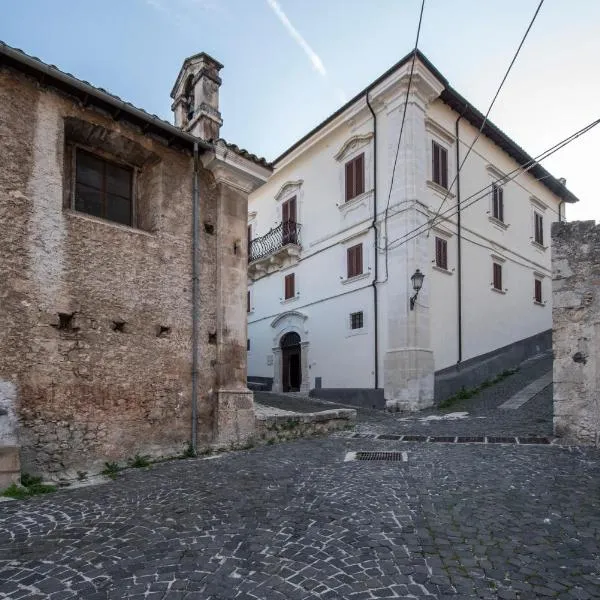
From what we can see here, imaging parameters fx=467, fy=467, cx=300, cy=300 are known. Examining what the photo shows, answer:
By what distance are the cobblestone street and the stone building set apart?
106 cm

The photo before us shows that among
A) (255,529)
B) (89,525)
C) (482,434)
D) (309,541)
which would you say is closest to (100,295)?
(89,525)

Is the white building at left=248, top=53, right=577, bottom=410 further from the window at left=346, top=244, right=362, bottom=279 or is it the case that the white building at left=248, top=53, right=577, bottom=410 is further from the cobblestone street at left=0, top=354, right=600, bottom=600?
the cobblestone street at left=0, top=354, right=600, bottom=600

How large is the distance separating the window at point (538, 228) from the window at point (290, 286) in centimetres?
1083

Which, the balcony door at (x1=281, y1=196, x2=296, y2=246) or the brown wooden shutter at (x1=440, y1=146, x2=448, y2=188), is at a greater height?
the brown wooden shutter at (x1=440, y1=146, x2=448, y2=188)

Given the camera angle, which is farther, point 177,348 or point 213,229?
point 213,229

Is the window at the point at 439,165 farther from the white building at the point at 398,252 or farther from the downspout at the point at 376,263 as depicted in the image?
the downspout at the point at 376,263

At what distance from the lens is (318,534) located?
399cm

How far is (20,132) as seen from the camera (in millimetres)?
6387

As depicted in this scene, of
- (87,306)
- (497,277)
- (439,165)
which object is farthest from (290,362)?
(87,306)

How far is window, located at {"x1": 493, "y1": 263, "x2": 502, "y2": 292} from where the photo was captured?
17.6m

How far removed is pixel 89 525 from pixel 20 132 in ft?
17.0

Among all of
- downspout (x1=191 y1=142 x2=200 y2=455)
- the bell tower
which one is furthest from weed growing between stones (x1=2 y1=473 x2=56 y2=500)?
the bell tower

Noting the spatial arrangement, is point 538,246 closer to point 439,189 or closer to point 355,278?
point 439,189

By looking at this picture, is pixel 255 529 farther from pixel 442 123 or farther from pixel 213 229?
pixel 442 123
